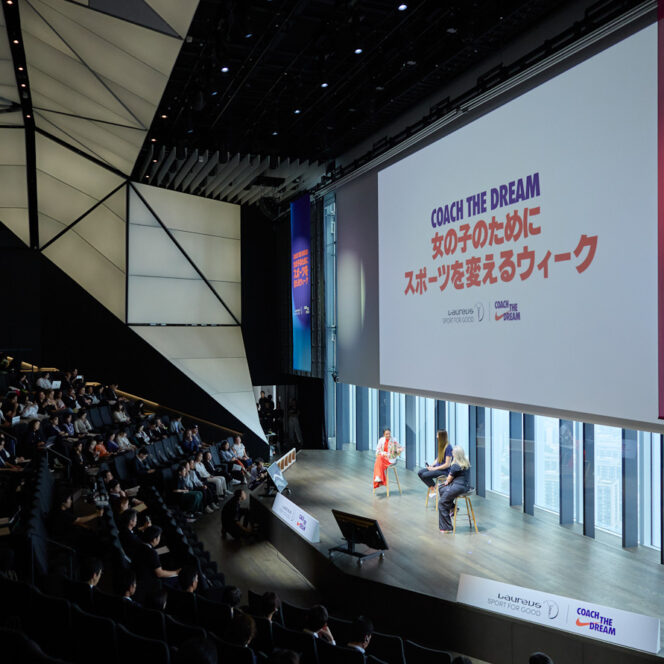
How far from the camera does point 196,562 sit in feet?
19.6

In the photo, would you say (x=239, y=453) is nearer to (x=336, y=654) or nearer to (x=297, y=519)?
(x=297, y=519)

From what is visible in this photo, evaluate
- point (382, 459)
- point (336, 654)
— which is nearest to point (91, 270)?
point (382, 459)

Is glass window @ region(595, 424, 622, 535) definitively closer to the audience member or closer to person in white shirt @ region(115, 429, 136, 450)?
the audience member

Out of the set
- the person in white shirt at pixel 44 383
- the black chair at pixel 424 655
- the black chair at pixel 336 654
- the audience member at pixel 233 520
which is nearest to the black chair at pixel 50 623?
the black chair at pixel 336 654

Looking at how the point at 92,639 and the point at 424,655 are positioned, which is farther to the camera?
the point at 424,655

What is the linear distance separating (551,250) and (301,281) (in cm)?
897

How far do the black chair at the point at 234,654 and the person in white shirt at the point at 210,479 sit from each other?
7.50m

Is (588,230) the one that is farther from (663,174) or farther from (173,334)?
(173,334)

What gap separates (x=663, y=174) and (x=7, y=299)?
51.2 feet

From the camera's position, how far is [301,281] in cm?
1497

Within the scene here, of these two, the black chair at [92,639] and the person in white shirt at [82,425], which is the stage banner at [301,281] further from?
the black chair at [92,639]

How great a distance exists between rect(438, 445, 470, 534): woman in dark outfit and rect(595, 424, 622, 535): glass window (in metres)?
1.78

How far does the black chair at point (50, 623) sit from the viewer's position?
3.45m

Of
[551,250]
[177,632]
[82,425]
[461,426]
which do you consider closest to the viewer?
[177,632]
